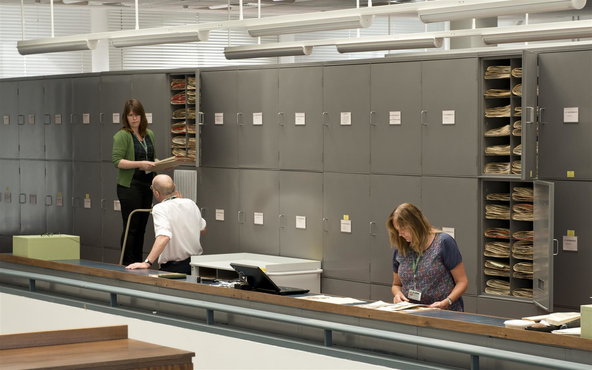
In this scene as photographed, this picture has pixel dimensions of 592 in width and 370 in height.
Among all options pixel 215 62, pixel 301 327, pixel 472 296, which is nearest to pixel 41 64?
pixel 215 62

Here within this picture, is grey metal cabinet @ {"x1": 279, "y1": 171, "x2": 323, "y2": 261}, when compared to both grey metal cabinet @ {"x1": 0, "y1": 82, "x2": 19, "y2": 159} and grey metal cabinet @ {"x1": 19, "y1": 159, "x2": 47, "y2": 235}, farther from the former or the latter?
grey metal cabinet @ {"x1": 0, "y1": 82, "x2": 19, "y2": 159}

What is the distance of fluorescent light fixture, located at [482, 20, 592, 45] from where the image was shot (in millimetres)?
6676

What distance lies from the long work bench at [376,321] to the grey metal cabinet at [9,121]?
5.48m

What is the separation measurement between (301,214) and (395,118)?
136cm

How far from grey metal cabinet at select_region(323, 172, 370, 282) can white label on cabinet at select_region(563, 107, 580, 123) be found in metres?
1.74

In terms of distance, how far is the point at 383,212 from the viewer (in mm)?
7293

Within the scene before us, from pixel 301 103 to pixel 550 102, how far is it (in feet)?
7.51

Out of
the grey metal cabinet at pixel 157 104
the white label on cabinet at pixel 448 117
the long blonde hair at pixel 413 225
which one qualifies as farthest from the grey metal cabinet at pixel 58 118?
the long blonde hair at pixel 413 225

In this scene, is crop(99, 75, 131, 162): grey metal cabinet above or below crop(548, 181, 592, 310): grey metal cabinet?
above

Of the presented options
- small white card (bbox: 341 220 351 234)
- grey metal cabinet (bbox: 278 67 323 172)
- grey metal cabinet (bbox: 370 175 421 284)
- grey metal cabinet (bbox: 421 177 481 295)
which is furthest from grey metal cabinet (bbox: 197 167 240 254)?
grey metal cabinet (bbox: 421 177 481 295)

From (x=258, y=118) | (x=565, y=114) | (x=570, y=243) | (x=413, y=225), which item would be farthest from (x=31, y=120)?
(x=413, y=225)

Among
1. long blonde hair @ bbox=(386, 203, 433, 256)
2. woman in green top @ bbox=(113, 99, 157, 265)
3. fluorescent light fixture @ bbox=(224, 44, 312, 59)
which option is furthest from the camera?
woman in green top @ bbox=(113, 99, 157, 265)

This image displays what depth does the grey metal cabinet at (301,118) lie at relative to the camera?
772 cm

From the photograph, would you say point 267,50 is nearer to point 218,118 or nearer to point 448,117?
point 218,118
